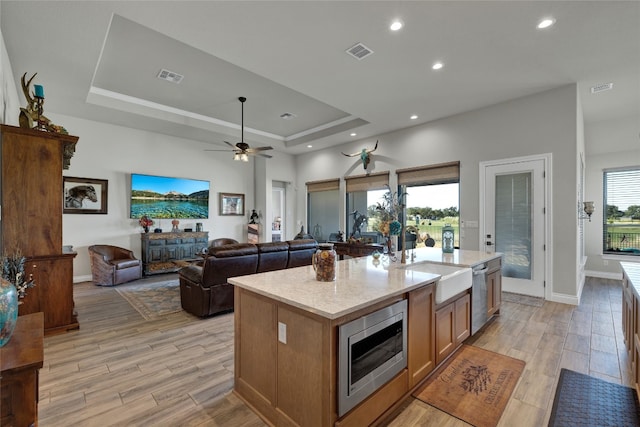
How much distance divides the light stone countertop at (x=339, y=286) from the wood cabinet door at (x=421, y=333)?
116 mm

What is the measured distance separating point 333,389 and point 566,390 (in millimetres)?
2089

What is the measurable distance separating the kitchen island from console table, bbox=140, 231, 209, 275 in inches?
180

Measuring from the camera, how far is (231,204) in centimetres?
823

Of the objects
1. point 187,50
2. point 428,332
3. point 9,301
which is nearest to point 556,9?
point 428,332

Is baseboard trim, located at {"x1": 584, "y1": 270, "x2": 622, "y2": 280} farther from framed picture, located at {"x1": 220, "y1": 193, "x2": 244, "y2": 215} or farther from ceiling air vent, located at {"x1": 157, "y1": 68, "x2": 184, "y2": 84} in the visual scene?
ceiling air vent, located at {"x1": 157, "y1": 68, "x2": 184, "y2": 84}

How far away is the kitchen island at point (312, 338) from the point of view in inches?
61.3

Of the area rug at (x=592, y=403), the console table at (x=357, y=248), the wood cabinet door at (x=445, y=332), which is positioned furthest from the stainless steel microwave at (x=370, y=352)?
the console table at (x=357, y=248)

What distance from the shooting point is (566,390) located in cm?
228

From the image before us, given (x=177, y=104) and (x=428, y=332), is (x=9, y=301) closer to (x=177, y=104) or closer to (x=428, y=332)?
(x=428, y=332)

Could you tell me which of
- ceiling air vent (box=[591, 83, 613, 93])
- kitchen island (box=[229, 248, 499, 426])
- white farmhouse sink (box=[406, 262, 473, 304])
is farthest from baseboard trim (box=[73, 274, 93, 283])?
ceiling air vent (box=[591, 83, 613, 93])

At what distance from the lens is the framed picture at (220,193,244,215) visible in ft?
26.5

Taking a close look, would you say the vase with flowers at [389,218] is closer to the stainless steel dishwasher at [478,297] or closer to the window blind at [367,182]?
the stainless steel dishwasher at [478,297]

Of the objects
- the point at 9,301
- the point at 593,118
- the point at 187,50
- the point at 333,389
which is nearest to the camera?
the point at 9,301

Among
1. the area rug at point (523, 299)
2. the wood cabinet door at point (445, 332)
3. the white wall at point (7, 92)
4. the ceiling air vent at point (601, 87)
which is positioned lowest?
the area rug at point (523, 299)
